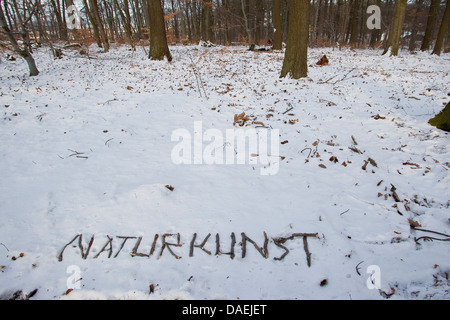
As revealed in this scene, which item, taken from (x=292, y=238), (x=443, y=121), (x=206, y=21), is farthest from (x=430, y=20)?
(x=292, y=238)

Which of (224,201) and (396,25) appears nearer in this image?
(224,201)

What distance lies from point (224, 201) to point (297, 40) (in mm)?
7445

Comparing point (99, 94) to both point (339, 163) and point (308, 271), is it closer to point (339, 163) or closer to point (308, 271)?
point (339, 163)

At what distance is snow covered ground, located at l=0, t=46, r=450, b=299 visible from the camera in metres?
2.38

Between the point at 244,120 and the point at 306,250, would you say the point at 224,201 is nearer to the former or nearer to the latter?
the point at 306,250

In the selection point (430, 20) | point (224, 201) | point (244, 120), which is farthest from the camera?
point (430, 20)

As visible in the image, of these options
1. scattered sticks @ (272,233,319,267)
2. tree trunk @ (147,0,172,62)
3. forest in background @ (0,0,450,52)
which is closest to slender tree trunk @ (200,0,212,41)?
forest in background @ (0,0,450,52)

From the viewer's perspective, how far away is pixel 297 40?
8266mm

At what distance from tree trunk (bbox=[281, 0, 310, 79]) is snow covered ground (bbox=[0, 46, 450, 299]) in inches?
92.5

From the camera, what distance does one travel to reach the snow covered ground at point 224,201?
2.38 meters

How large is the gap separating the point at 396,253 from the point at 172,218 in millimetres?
2790

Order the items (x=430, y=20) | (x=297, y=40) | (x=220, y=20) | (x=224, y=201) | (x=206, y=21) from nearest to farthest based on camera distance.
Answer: (x=224, y=201) → (x=297, y=40) → (x=430, y=20) → (x=206, y=21) → (x=220, y=20)

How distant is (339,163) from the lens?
4.21 metres

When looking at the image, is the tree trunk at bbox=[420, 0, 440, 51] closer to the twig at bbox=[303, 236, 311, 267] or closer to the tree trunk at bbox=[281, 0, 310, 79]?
the tree trunk at bbox=[281, 0, 310, 79]
